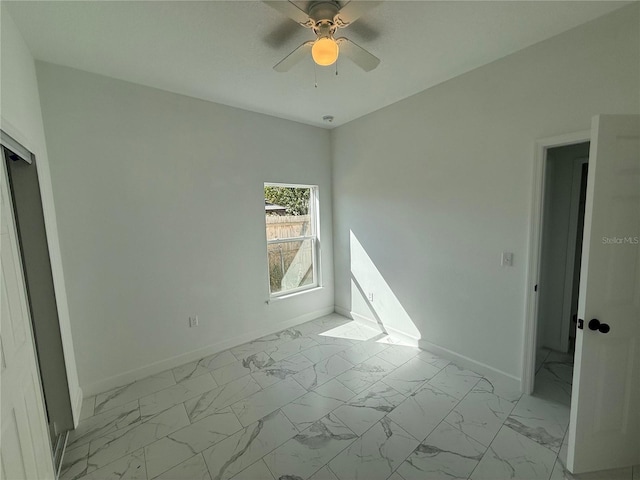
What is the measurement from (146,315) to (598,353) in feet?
11.5

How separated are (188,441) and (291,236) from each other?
246cm

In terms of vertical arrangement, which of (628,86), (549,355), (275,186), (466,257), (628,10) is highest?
(628,10)

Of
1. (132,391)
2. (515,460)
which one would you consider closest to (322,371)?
(515,460)

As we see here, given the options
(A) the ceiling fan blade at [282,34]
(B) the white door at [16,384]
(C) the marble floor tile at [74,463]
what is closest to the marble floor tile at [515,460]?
(B) the white door at [16,384]

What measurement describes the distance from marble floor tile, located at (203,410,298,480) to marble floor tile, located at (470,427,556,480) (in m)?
1.24

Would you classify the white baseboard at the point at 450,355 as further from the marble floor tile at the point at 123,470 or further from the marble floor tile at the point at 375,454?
the marble floor tile at the point at 123,470

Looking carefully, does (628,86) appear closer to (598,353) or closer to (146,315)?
(598,353)

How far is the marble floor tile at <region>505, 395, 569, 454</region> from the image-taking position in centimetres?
181

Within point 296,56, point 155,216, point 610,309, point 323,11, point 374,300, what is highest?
point 323,11

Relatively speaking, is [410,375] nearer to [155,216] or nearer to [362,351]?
[362,351]

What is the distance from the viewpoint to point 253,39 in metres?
1.86

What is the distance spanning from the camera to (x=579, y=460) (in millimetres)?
1560

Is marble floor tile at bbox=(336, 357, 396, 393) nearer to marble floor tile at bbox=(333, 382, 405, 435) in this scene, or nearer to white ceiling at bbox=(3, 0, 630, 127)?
marble floor tile at bbox=(333, 382, 405, 435)

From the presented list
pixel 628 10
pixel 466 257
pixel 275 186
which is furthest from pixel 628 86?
pixel 275 186
